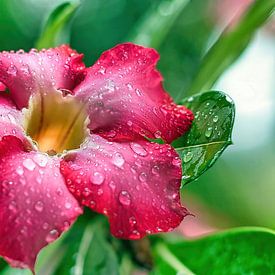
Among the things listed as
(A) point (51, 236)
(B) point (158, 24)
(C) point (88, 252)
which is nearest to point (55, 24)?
(B) point (158, 24)

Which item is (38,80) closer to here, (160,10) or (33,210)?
(33,210)

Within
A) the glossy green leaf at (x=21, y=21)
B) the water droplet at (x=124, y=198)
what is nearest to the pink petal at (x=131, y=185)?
the water droplet at (x=124, y=198)

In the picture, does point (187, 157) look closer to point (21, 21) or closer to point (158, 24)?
point (158, 24)

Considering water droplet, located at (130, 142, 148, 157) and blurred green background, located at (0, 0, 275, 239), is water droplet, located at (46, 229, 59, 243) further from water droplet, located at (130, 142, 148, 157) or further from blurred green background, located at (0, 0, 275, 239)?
blurred green background, located at (0, 0, 275, 239)

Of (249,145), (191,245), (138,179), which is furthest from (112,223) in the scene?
(249,145)

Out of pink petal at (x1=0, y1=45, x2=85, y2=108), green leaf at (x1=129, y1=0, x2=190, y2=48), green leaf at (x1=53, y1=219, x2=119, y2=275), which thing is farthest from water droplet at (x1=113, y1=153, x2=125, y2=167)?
green leaf at (x1=129, y1=0, x2=190, y2=48)

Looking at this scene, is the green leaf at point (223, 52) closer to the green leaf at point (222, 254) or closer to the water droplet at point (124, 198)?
the green leaf at point (222, 254)
